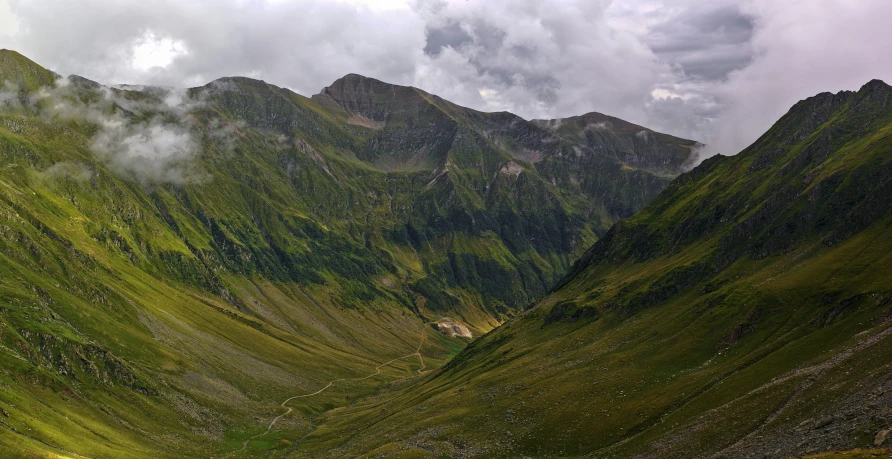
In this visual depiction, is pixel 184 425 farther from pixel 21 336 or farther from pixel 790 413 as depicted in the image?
pixel 790 413

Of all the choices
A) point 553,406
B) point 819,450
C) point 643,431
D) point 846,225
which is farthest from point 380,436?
point 846,225

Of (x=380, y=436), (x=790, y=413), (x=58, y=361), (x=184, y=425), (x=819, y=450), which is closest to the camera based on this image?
(x=819, y=450)

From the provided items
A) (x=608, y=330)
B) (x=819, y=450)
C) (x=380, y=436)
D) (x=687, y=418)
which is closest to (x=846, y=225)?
(x=608, y=330)

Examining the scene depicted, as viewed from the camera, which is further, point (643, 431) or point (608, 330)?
point (608, 330)

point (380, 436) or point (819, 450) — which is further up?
point (819, 450)

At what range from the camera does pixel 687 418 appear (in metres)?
105

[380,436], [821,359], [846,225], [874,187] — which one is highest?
[874,187]

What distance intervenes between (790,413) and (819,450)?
1954 centimetres

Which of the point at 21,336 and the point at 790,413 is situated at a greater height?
the point at 21,336

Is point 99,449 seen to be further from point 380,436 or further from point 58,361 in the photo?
point 380,436

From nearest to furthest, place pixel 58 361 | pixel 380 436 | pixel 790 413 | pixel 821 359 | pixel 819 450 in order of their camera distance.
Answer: pixel 819 450 < pixel 790 413 < pixel 821 359 < pixel 380 436 < pixel 58 361

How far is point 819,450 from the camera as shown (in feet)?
233

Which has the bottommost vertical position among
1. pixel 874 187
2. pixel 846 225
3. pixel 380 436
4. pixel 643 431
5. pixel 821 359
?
pixel 380 436

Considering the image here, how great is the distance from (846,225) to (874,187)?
80.0 feet
